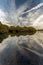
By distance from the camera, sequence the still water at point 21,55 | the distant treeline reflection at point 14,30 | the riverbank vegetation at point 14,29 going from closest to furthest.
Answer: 1. the still water at point 21,55
2. the distant treeline reflection at point 14,30
3. the riverbank vegetation at point 14,29

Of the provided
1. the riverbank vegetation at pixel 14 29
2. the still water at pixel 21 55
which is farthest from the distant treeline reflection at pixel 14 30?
the still water at pixel 21 55

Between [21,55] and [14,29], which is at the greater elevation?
[21,55]

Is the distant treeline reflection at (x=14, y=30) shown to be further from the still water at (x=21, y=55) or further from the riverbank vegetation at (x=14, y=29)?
the still water at (x=21, y=55)

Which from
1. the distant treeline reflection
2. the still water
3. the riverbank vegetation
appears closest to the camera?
the still water

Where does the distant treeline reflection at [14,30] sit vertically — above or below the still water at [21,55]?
below

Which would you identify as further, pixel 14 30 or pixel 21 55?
pixel 14 30

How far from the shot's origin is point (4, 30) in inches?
2105

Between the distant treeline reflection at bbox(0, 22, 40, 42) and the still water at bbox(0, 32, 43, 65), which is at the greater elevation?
the still water at bbox(0, 32, 43, 65)

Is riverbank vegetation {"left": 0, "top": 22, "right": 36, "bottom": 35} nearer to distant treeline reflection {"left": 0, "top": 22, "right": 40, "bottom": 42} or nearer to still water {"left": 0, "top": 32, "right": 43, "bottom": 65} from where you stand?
distant treeline reflection {"left": 0, "top": 22, "right": 40, "bottom": 42}

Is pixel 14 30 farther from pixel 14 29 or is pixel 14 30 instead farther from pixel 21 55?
pixel 21 55

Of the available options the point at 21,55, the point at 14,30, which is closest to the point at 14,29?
the point at 14,30

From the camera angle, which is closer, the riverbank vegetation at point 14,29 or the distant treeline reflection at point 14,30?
the distant treeline reflection at point 14,30

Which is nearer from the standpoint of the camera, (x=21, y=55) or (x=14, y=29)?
(x=21, y=55)

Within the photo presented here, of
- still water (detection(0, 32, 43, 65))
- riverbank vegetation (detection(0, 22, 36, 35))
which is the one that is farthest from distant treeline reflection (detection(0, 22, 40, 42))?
still water (detection(0, 32, 43, 65))
